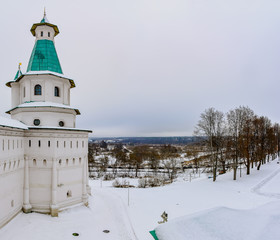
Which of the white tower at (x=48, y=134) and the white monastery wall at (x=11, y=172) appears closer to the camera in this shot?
the white monastery wall at (x=11, y=172)

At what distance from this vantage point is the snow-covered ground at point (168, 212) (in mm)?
7500

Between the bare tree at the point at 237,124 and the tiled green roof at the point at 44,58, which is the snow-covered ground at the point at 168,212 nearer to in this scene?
the bare tree at the point at 237,124

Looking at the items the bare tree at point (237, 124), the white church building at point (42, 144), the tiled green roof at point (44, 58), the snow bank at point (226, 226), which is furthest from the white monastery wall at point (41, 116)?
the bare tree at point (237, 124)

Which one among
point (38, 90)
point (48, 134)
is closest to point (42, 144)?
point (48, 134)

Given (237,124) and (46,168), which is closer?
(46,168)

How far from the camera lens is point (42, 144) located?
15883 mm

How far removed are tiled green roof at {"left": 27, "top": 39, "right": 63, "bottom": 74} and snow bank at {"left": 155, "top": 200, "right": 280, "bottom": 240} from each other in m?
16.8

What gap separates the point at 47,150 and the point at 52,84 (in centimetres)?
610

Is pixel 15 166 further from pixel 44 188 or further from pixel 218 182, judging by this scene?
pixel 218 182

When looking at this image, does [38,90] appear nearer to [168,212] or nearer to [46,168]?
[46,168]

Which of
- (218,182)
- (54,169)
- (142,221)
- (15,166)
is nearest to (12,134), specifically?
(15,166)

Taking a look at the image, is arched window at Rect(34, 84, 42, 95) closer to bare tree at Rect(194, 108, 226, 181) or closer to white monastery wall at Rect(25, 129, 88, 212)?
white monastery wall at Rect(25, 129, 88, 212)

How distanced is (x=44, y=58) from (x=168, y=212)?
17583 millimetres

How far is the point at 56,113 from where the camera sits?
57.4 ft
